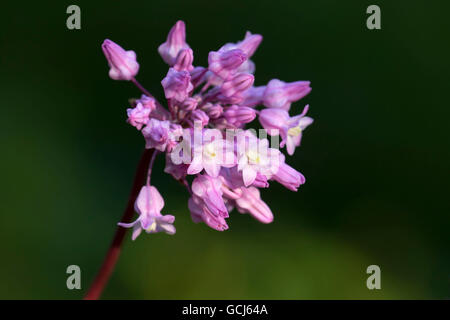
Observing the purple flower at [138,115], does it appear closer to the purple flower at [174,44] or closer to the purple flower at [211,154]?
the purple flower at [211,154]

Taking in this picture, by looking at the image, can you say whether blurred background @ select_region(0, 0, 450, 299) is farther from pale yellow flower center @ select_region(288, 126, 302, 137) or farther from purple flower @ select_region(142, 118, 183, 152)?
purple flower @ select_region(142, 118, 183, 152)

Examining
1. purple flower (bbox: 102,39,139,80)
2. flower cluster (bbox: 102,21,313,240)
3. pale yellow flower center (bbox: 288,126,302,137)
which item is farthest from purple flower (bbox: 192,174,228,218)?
purple flower (bbox: 102,39,139,80)

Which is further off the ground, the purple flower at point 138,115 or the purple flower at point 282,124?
the purple flower at point 282,124

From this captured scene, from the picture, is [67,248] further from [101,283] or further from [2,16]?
[2,16]

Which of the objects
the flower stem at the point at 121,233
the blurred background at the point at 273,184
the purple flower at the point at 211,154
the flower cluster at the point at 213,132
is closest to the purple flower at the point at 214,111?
the flower cluster at the point at 213,132

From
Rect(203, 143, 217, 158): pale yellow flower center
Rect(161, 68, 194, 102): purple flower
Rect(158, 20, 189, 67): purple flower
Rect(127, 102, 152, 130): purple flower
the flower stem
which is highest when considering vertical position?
Rect(158, 20, 189, 67): purple flower

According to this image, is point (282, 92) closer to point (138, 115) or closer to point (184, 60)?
point (184, 60)

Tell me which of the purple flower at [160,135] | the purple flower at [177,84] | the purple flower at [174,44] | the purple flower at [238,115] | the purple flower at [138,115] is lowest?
the purple flower at [160,135]
